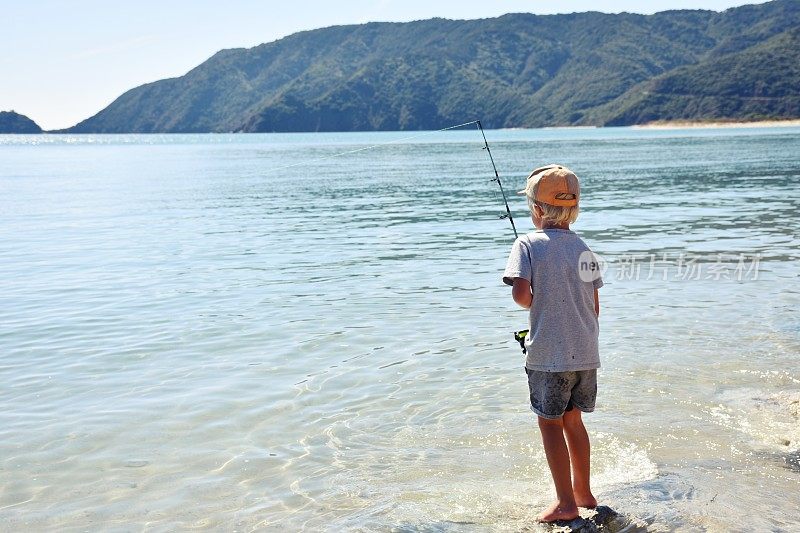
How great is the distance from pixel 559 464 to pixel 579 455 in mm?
145

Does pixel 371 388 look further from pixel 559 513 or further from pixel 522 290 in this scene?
pixel 522 290

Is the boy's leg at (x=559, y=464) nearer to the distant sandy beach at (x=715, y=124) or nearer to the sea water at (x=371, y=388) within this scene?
the sea water at (x=371, y=388)

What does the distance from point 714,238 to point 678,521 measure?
13.4 meters

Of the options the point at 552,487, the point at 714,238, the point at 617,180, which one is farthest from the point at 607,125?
the point at 552,487

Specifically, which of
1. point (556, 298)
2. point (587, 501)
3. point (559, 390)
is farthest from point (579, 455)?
point (556, 298)

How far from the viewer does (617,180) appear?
3700 cm

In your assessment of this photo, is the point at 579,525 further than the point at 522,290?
Yes

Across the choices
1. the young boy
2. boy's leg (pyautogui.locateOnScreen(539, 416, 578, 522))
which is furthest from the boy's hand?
boy's leg (pyautogui.locateOnScreen(539, 416, 578, 522))

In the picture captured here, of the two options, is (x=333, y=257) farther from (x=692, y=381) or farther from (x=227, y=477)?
(x=227, y=477)

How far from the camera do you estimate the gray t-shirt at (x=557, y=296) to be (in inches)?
169

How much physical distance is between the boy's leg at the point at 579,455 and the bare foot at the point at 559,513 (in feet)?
0.38

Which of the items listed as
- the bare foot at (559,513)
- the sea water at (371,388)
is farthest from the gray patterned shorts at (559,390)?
the sea water at (371,388)

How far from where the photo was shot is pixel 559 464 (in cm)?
447

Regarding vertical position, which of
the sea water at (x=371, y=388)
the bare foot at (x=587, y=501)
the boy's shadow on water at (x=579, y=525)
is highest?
the bare foot at (x=587, y=501)
